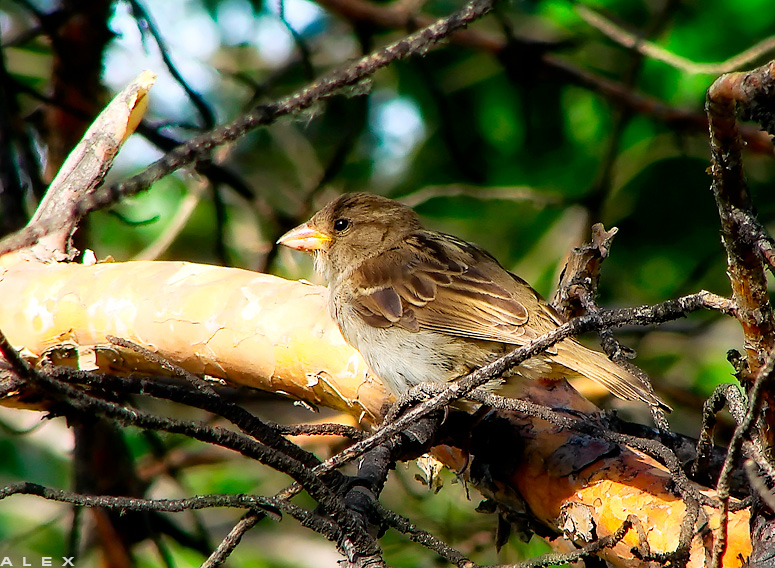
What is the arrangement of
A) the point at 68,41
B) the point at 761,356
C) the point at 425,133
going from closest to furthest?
1. the point at 761,356
2. the point at 68,41
3. the point at 425,133

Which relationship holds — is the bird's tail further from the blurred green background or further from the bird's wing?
the blurred green background

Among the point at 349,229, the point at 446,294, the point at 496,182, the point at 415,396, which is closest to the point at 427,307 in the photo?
the point at 446,294

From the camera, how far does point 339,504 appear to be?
1.64 meters

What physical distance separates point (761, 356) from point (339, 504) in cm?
93

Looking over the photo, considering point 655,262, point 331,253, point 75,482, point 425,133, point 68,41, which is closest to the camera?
point 75,482

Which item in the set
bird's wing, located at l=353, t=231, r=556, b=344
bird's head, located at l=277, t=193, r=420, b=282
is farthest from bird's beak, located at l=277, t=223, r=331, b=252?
bird's wing, located at l=353, t=231, r=556, b=344

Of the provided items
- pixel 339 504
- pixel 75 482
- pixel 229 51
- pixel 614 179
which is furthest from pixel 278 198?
pixel 339 504

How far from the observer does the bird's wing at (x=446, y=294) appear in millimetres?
3424

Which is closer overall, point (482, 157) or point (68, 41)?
point (68, 41)

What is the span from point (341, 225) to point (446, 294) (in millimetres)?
885

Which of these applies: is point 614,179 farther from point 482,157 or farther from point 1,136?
point 1,136

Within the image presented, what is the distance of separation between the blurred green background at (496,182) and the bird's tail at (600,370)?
1.37 m

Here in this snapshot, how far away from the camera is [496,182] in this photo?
5473 millimetres

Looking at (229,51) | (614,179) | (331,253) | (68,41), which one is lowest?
(331,253)
